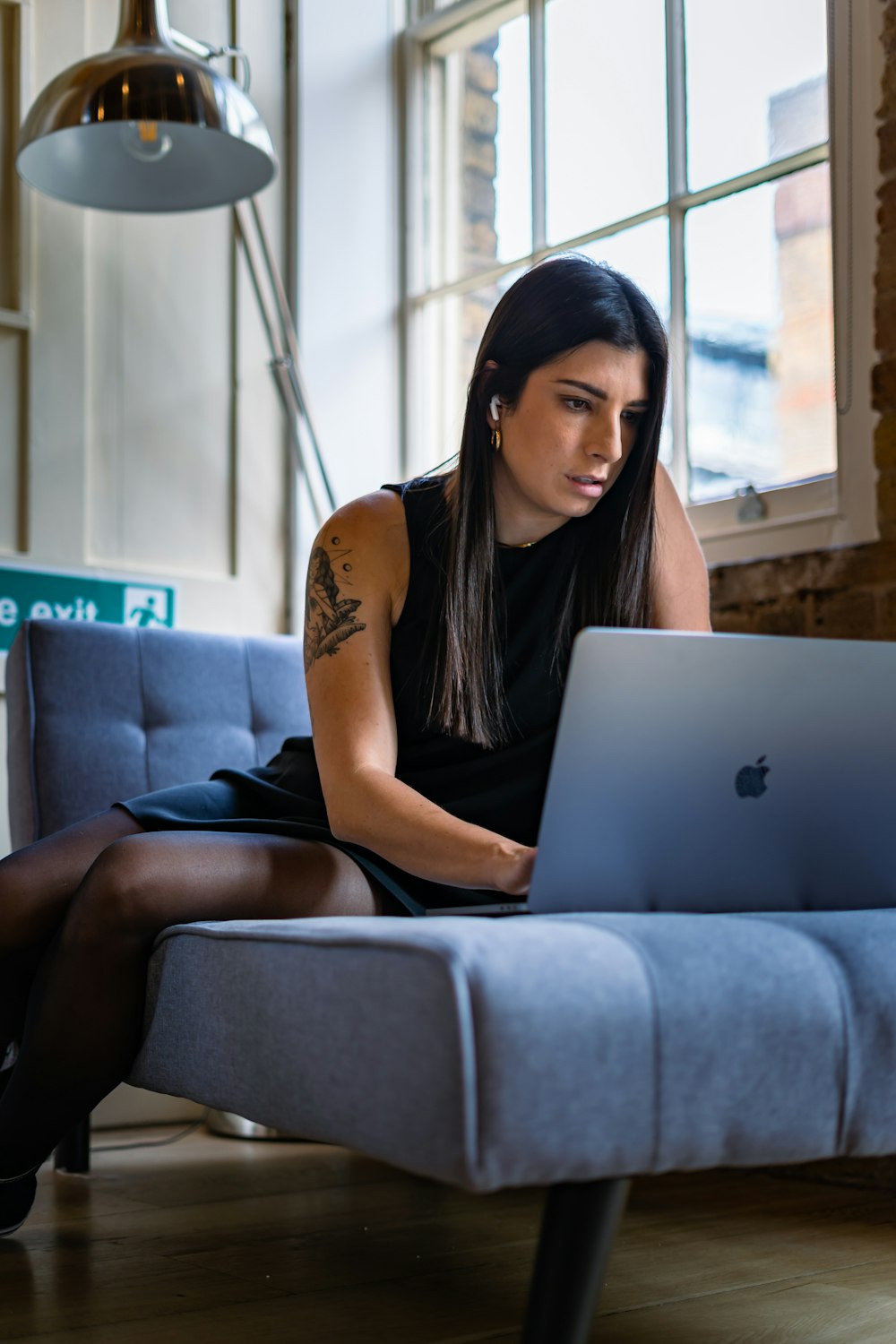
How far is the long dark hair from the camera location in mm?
1578

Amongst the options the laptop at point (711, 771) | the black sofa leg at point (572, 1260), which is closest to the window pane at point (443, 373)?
the laptop at point (711, 771)

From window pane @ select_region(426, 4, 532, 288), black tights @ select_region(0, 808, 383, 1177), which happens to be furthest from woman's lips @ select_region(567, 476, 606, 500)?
window pane @ select_region(426, 4, 532, 288)

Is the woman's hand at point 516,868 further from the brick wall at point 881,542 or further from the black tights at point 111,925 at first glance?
the brick wall at point 881,542

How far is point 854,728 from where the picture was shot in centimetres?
116

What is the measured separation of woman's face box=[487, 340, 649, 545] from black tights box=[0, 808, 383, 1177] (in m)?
0.50

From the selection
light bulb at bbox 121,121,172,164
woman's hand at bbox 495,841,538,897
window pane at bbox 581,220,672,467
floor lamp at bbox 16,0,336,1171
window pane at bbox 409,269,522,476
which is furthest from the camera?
window pane at bbox 409,269,522,476

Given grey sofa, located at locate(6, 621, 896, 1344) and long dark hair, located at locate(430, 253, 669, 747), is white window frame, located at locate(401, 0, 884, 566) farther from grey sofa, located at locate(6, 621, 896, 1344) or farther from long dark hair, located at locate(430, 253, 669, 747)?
grey sofa, located at locate(6, 621, 896, 1344)

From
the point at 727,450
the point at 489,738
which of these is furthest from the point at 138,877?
the point at 727,450

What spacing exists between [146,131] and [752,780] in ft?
5.47

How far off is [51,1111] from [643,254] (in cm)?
195

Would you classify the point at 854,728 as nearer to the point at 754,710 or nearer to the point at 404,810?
the point at 754,710

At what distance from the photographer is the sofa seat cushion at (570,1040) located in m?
0.91

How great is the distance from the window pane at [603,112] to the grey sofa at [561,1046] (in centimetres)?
193

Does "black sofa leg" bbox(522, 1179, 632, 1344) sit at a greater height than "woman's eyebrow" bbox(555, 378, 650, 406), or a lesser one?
lesser
